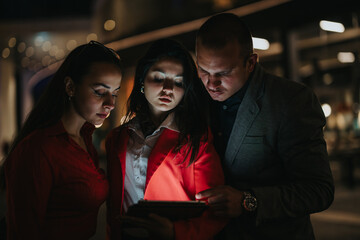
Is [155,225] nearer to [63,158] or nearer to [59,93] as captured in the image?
[63,158]

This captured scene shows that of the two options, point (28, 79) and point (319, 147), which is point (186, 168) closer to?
point (319, 147)

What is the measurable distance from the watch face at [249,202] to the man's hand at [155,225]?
406mm

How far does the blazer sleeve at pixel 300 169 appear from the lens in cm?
175

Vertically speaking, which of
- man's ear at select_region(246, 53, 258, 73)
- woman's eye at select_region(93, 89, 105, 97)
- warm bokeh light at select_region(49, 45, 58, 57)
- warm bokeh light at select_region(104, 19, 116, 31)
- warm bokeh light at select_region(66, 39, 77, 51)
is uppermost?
warm bokeh light at select_region(66, 39, 77, 51)

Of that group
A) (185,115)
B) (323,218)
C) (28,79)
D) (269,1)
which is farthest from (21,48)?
(185,115)

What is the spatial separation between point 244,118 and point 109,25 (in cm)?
749

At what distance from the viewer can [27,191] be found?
1.61 metres

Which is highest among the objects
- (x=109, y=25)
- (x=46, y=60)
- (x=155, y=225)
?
(x=46, y=60)

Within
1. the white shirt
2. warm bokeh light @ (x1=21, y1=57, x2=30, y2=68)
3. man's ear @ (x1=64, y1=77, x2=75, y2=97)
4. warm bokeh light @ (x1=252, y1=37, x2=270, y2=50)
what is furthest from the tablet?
warm bokeh light @ (x1=21, y1=57, x2=30, y2=68)

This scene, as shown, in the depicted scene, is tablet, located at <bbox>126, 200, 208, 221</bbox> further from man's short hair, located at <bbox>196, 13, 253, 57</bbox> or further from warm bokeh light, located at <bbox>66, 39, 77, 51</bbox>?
warm bokeh light, located at <bbox>66, 39, 77, 51</bbox>

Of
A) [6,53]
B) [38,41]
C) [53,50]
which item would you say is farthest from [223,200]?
[6,53]

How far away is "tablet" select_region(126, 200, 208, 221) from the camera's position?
151 centimetres

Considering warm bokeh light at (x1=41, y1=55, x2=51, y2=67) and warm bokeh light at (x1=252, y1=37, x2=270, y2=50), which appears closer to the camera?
warm bokeh light at (x1=252, y1=37, x2=270, y2=50)

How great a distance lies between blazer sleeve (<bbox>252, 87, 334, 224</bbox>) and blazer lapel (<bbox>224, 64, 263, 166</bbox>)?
18 centimetres
